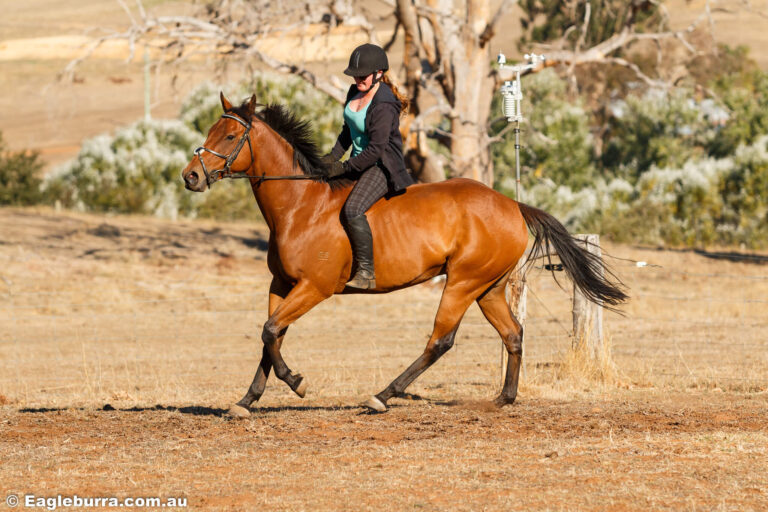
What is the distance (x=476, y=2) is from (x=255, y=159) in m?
14.9

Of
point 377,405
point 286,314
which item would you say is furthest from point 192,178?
point 377,405

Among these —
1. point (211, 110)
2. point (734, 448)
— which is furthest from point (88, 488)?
point (211, 110)

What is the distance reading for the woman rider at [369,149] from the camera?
796cm

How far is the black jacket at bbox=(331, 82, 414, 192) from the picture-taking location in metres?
7.94

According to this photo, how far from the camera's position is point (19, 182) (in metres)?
32.0

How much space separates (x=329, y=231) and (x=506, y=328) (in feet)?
6.15

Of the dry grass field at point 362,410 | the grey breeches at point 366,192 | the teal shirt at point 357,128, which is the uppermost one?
the teal shirt at point 357,128

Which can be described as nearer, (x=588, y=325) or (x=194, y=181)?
(x=194, y=181)

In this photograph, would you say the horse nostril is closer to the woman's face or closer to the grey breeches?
the grey breeches

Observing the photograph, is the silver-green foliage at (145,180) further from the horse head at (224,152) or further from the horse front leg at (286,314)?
the horse front leg at (286,314)

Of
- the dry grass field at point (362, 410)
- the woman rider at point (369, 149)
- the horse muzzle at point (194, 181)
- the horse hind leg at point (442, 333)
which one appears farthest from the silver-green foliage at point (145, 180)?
the horse muzzle at point (194, 181)

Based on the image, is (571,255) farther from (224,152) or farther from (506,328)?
(224,152)

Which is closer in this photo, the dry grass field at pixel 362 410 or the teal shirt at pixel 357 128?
the dry grass field at pixel 362 410

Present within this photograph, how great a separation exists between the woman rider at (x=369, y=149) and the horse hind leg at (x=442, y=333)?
65cm
